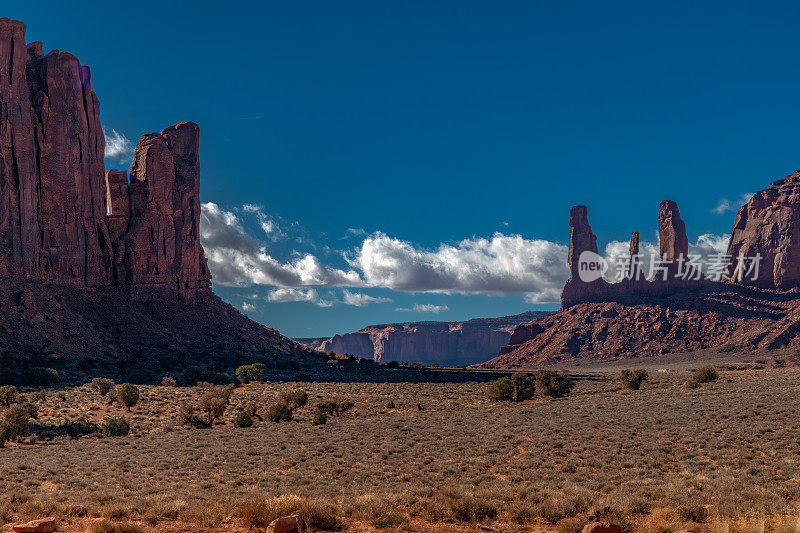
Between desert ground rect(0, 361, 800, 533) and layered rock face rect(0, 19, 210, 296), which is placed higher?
layered rock face rect(0, 19, 210, 296)

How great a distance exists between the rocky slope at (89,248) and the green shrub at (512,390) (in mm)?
37965

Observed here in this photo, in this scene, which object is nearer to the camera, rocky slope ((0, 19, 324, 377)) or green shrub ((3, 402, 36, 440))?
green shrub ((3, 402, 36, 440))

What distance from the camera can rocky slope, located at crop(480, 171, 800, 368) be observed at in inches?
3691

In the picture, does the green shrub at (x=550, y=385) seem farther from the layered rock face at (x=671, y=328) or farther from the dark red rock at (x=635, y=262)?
the dark red rock at (x=635, y=262)

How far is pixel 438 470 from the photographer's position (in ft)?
53.4

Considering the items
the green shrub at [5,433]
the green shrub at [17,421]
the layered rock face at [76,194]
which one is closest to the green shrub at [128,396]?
the green shrub at [17,421]

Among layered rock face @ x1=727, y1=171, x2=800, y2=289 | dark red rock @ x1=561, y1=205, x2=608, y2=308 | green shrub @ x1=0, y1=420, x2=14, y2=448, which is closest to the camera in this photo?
green shrub @ x1=0, y1=420, x2=14, y2=448

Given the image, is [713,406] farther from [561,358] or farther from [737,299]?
[737,299]

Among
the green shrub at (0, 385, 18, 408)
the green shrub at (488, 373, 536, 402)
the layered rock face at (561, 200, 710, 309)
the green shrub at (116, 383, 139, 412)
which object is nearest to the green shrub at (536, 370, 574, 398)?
Result: the green shrub at (488, 373, 536, 402)

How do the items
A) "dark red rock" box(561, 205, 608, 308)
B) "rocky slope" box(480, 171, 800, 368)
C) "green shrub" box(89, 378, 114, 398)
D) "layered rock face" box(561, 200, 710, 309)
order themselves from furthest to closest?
1. "dark red rock" box(561, 205, 608, 308)
2. "layered rock face" box(561, 200, 710, 309)
3. "rocky slope" box(480, 171, 800, 368)
4. "green shrub" box(89, 378, 114, 398)

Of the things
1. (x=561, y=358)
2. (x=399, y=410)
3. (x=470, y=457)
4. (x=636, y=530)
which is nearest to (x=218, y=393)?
(x=399, y=410)

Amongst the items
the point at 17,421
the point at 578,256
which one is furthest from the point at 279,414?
the point at 578,256

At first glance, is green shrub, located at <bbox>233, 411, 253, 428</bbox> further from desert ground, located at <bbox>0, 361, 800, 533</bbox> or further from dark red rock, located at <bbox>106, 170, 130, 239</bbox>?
dark red rock, located at <bbox>106, 170, 130, 239</bbox>

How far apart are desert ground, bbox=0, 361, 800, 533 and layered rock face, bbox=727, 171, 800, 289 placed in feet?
290
